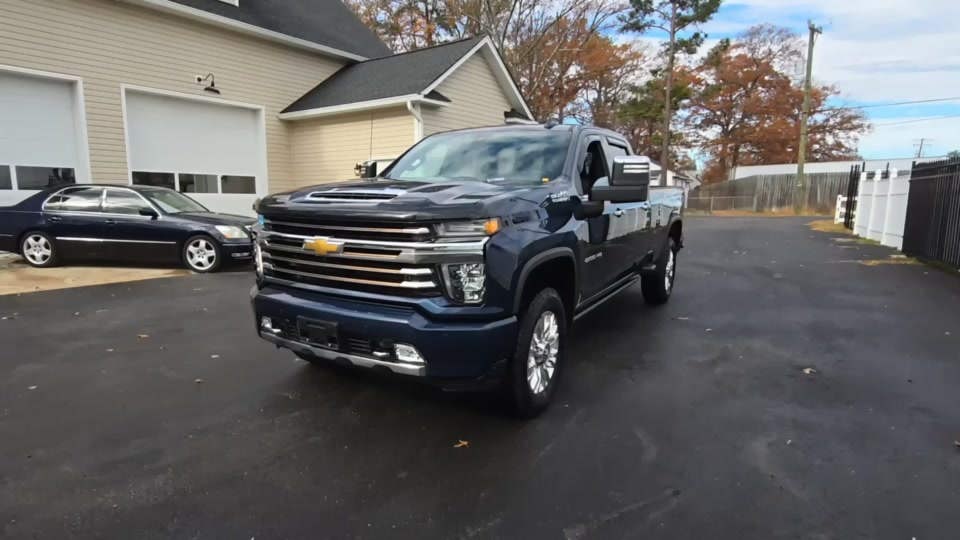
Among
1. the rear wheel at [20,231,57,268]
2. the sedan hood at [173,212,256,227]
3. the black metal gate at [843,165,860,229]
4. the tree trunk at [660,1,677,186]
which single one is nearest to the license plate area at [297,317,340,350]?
the sedan hood at [173,212,256,227]

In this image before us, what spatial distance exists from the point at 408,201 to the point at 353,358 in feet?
3.07

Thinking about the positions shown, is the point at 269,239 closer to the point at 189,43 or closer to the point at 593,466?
the point at 593,466

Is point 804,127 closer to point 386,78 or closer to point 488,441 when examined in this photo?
point 386,78

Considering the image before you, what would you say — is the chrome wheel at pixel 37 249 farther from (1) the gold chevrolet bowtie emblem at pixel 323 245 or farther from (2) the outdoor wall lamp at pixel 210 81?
(1) the gold chevrolet bowtie emblem at pixel 323 245

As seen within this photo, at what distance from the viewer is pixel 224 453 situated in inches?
121

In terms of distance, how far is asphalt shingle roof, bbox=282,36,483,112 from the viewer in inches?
518

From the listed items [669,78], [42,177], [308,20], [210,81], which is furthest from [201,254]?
[669,78]

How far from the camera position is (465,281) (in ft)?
9.76

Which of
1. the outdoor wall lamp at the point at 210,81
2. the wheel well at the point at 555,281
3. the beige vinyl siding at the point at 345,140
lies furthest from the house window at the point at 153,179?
the wheel well at the point at 555,281

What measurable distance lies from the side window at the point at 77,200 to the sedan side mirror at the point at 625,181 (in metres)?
8.52

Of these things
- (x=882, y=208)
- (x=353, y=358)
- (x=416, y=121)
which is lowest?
(x=353, y=358)

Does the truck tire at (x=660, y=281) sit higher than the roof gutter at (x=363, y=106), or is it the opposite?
the roof gutter at (x=363, y=106)

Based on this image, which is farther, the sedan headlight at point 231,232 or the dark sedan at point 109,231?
the sedan headlight at point 231,232

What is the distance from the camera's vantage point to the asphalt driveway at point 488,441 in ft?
8.24
